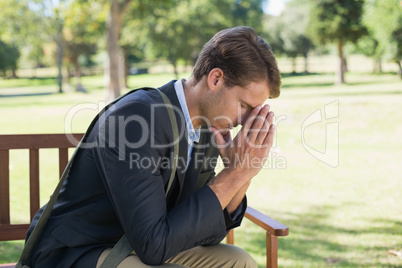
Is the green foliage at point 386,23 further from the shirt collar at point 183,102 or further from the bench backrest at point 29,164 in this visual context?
the shirt collar at point 183,102

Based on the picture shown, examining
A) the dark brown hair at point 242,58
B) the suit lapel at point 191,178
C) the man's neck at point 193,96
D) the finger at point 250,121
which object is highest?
the dark brown hair at point 242,58

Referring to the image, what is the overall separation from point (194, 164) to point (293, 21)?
5270 centimetres

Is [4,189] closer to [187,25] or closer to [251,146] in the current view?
[251,146]

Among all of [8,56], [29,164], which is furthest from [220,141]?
[8,56]

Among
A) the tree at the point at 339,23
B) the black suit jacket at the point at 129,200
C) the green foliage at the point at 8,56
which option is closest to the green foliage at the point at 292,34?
the tree at the point at 339,23

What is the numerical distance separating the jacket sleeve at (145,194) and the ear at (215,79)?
29 cm

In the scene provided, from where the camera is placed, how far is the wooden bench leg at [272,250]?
8.27ft

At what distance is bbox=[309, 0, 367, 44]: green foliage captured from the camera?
98.0 ft

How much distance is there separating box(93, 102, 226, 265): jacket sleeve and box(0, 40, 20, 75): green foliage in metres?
50.5

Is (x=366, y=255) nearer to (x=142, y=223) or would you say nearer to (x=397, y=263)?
(x=397, y=263)

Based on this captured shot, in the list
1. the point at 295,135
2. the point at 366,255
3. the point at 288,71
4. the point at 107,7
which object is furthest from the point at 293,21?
the point at 366,255

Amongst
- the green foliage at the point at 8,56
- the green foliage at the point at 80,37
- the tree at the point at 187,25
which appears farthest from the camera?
the green foliage at the point at 8,56

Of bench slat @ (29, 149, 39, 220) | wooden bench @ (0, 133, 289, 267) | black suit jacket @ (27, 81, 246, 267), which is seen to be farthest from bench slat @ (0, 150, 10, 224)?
black suit jacket @ (27, 81, 246, 267)

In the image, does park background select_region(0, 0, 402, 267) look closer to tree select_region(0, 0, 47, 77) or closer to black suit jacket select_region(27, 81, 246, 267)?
tree select_region(0, 0, 47, 77)
